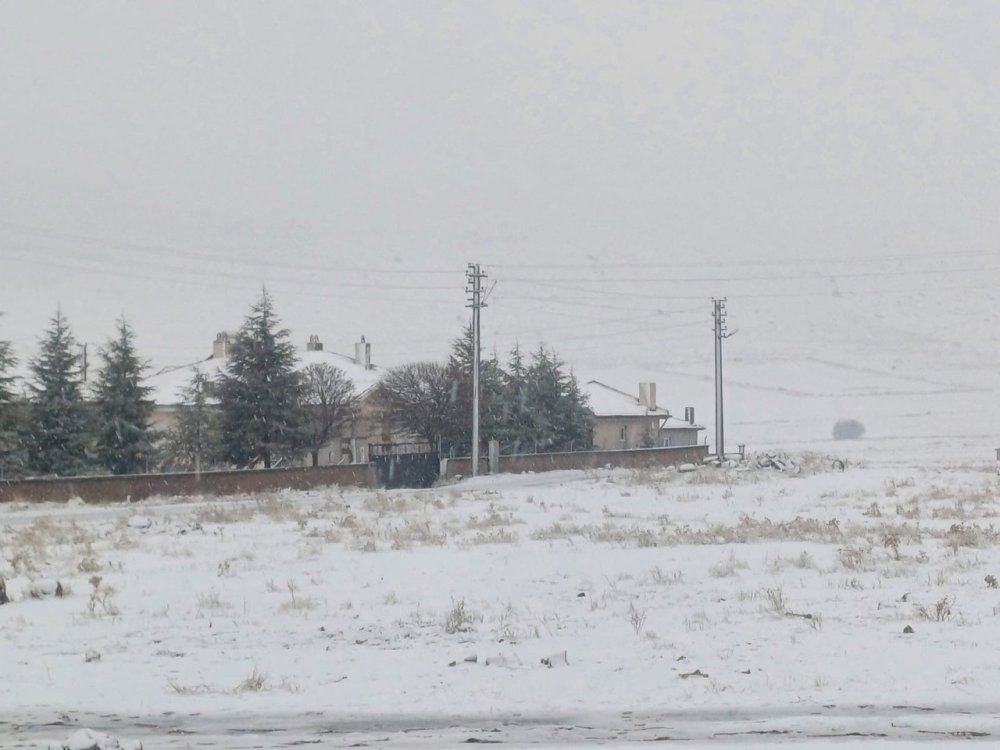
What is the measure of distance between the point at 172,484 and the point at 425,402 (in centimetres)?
2436

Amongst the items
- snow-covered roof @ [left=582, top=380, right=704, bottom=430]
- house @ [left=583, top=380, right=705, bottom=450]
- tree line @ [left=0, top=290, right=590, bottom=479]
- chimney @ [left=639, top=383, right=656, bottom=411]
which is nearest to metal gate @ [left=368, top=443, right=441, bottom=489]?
tree line @ [left=0, top=290, right=590, bottom=479]

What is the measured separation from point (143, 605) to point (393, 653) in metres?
4.23

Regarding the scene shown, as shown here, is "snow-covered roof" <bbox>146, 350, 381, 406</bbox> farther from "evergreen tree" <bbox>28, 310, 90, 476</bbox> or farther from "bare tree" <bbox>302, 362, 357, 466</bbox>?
"evergreen tree" <bbox>28, 310, 90, 476</bbox>

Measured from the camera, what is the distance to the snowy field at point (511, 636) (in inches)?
295

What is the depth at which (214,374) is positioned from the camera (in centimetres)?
7112

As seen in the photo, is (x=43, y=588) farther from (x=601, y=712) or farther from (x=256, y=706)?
(x=601, y=712)

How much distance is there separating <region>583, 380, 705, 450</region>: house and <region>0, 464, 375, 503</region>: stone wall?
40.7 meters

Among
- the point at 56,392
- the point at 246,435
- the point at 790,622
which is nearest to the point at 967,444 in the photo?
the point at 246,435

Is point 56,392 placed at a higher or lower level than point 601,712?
higher

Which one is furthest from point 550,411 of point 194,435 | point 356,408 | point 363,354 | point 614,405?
point 614,405

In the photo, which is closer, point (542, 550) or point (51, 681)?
point (51, 681)

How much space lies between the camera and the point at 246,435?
52.1 metres

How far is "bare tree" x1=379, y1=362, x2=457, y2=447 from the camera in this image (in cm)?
6222

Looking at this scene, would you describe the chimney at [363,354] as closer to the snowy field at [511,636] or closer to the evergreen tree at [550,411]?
the evergreen tree at [550,411]
